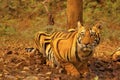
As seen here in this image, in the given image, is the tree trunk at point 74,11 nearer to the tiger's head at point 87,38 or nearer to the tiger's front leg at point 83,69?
the tiger's front leg at point 83,69

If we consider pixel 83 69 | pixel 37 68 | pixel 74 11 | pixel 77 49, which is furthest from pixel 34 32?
pixel 77 49

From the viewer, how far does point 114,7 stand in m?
11.5

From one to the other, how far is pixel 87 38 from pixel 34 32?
17.1 ft

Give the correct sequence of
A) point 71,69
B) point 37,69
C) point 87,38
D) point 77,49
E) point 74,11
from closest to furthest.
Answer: point 87,38
point 77,49
point 71,69
point 37,69
point 74,11

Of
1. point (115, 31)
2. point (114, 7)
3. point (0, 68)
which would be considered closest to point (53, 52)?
point (0, 68)

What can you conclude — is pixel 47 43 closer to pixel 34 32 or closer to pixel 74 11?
pixel 74 11

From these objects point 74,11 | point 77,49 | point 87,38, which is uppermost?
point 74,11

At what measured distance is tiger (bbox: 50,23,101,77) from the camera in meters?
4.84

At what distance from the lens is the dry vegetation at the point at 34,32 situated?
536cm

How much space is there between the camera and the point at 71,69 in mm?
5199

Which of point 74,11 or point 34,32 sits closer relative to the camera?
point 74,11

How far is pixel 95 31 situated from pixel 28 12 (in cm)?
764

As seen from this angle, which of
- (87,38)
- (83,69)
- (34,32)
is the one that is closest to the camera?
(87,38)

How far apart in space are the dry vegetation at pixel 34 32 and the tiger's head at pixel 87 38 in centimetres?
52
